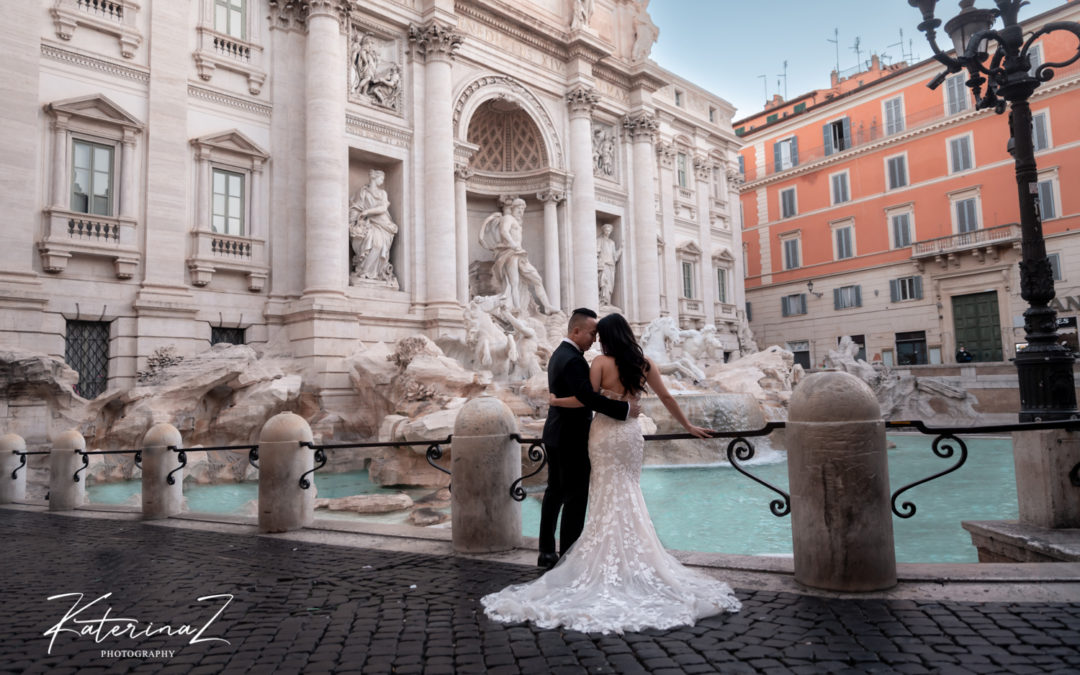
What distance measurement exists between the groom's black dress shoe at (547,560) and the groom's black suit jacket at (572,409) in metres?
0.75

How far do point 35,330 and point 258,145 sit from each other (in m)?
6.24

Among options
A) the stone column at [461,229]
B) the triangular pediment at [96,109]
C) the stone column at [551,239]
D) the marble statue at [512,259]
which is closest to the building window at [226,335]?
the triangular pediment at [96,109]

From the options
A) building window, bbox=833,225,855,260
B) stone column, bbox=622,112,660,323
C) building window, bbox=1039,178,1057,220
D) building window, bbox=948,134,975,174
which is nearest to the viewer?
stone column, bbox=622,112,660,323

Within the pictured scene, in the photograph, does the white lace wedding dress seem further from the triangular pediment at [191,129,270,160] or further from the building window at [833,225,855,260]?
the building window at [833,225,855,260]

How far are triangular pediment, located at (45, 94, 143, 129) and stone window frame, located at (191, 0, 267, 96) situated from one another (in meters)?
2.02

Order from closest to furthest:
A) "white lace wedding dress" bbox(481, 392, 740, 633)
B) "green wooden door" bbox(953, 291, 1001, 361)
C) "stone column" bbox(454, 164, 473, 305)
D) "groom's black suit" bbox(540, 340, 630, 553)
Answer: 1. "white lace wedding dress" bbox(481, 392, 740, 633)
2. "groom's black suit" bbox(540, 340, 630, 553)
3. "stone column" bbox(454, 164, 473, 305)
4. "green wooden door" bbox(953, 291, 1001, 361)

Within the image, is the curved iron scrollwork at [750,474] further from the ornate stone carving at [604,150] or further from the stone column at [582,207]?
the ornate stone carving at [604,150]

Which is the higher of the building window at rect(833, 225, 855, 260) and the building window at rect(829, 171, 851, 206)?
the building window at rect(829, 171, 851, 206)

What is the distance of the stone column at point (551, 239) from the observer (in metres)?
22.5

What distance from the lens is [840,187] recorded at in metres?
32.2

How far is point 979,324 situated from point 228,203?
27299 millimetres

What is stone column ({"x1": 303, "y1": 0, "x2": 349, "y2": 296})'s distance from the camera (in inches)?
622

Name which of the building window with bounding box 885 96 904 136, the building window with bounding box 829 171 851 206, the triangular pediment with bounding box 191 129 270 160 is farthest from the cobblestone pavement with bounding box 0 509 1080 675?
the building window with bounding box 829 171 851 206

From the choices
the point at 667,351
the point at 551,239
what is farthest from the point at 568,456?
the point at 551,239
